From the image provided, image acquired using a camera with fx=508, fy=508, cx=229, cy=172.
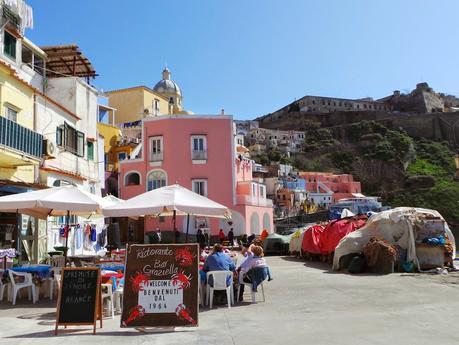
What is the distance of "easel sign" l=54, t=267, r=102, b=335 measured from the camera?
702 cm

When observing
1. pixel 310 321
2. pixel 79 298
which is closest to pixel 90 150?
pixel 79 298

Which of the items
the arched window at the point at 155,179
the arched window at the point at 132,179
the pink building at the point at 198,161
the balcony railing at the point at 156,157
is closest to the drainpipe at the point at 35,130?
the pink building at the point at 198,161

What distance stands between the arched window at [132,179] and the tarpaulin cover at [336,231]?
921 inches

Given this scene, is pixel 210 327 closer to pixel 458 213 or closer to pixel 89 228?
pixel 89 228

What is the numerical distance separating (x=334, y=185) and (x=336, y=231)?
65274mm

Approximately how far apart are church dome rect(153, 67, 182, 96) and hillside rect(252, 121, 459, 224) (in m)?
23.3

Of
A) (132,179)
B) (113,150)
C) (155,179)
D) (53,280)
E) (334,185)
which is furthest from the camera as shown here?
(334,185)

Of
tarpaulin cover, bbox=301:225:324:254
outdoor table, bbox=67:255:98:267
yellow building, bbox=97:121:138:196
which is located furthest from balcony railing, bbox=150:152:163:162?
outdoor table, bbox=67:255:98:267

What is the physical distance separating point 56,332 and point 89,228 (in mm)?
14605

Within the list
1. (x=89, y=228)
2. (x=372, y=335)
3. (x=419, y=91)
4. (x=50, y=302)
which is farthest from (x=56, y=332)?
(x=419, y=91)

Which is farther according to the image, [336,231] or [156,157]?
[156,157]

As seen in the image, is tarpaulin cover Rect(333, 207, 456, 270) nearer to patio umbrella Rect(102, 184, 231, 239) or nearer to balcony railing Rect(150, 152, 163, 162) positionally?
patio umbrella Rect(102, 184, 231, 239)

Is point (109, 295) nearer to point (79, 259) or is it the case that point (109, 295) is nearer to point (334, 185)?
point (79, 259)

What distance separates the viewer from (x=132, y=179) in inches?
1574
